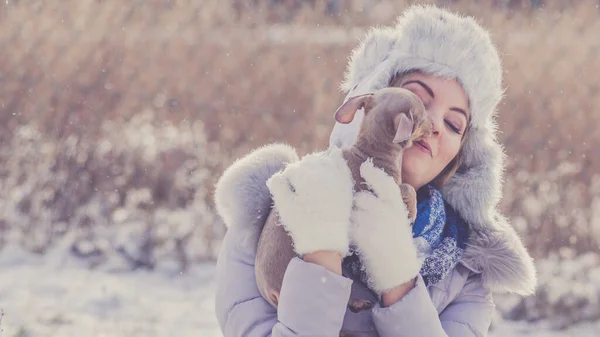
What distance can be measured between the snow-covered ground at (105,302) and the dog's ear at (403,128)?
2.62 m

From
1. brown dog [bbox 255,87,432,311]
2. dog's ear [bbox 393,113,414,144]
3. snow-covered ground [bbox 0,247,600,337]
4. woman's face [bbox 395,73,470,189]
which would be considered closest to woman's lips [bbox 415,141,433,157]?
woman's face [bbox 395,73,470,189]

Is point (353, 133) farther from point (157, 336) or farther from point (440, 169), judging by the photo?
point (157, 336)

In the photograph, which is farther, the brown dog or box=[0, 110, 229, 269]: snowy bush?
box=[0, 110, 229, 269]: snowy bush

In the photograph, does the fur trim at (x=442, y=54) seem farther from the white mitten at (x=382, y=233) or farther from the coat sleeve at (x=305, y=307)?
the coat sleeve at (x=305, y=307)

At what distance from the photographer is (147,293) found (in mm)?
4898

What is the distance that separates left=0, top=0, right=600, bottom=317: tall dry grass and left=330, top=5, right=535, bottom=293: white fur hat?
126 inches

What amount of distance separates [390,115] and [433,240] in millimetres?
484

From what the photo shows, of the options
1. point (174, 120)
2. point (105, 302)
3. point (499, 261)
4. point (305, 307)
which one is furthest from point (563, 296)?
point (305, 307)

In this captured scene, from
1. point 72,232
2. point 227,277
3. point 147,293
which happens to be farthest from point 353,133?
point 72,232

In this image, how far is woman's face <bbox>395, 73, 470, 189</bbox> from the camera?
2.02 m

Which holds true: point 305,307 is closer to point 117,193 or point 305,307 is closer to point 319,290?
point 319,290

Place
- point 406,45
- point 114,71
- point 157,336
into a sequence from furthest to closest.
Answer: point 114,71
point 157,336
point 406,45

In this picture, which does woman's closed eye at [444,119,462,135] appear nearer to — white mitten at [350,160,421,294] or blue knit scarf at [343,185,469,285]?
blue knit scarf at [343,185,469,285]

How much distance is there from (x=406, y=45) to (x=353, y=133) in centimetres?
35
